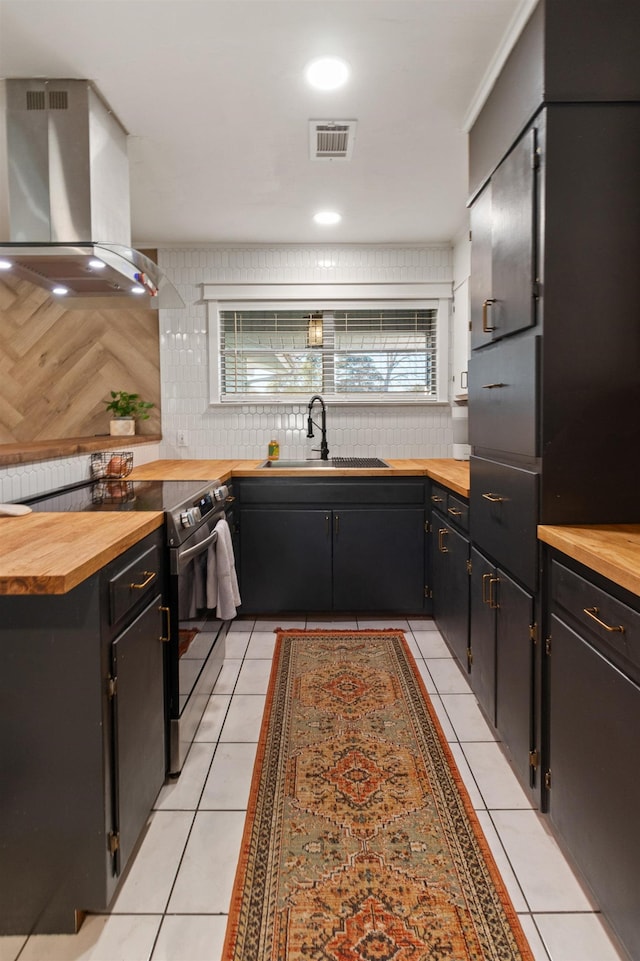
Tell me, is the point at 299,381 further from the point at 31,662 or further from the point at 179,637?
the point at 31,662

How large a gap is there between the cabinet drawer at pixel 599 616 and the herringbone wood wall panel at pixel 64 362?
3.27m

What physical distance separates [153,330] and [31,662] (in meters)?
3.21

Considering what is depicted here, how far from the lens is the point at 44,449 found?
229 centimetres

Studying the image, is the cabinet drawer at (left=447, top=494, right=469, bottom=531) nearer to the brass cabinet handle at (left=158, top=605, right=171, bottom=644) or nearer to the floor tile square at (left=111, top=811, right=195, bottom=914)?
the brass cabinet handle at (left=158, top=605, right=171, bottom=644)

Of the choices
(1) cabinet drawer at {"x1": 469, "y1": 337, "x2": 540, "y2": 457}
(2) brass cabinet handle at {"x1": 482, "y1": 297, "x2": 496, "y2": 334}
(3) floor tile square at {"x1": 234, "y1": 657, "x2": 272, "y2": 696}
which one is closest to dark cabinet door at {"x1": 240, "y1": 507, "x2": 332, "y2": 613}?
(3) floor tile square at {"x1": 234, "y1": 657, "x2": 272, "y2": 696}

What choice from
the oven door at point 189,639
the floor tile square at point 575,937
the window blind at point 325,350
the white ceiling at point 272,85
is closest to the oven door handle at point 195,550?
the oven door at point 189,639

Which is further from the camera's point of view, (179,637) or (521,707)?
(179,637)

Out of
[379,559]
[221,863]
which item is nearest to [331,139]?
[379,559]

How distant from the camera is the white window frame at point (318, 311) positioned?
404 centimetres

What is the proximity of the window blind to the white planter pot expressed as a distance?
70 cm

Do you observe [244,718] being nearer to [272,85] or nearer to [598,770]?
[598,770]

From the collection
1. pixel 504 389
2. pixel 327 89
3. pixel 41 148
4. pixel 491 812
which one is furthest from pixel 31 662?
pixel 327 89

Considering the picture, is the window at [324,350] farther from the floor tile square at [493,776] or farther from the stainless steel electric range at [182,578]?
the floor tile square at [493,776]

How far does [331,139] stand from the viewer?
2545 mm
